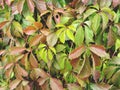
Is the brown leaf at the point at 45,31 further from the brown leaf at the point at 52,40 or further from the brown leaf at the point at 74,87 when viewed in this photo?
the brown leaf at the point at 74,87

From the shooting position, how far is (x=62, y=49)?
4.96 ft

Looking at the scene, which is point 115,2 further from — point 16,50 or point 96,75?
point 16,50

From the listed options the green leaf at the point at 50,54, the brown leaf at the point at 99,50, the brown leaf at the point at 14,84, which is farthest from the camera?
the brown leaf at the point at 14,84

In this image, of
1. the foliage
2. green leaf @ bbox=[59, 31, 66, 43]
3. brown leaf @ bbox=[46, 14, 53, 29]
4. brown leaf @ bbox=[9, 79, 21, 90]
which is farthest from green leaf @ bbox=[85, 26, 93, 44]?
brown leaf @ bbox=[9, 79, 21, 90]

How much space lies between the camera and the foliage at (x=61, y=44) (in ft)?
4.67

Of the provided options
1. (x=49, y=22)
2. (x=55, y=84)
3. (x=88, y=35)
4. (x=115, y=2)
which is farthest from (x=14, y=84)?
(x=115, y=2)

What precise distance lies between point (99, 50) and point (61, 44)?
22 centimetres

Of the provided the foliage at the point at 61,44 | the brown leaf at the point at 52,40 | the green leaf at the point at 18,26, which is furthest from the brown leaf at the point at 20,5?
the brown leaf at the point at 52,40

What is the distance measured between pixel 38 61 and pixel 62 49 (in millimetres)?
166

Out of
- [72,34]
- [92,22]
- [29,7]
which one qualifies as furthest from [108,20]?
[29,7]

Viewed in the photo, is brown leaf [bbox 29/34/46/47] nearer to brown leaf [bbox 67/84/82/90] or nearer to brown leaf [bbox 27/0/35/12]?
brown leaf [bbox 27/0/35/12]

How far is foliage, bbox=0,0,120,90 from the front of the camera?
1.42m

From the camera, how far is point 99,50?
4.53 feet

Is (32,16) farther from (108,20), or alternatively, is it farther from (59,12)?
(108,20)
